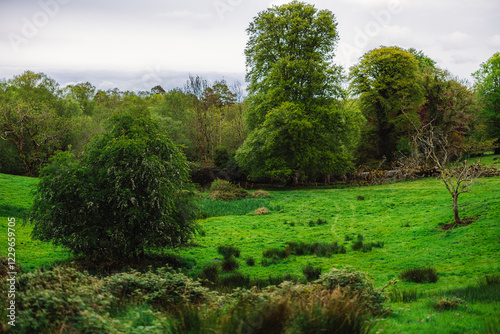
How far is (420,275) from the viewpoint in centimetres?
868

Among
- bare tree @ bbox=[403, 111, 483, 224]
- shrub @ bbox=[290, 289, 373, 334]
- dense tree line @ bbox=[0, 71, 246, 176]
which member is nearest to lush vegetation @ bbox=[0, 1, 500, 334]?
shrub @ bbox=[290, 289, 373, 334]

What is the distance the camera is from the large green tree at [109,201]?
9.20 m

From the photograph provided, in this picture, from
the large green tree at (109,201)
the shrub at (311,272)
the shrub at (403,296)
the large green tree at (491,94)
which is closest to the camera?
the shrub at (403,296)

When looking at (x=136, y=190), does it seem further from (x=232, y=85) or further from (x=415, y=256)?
(x=232, y=85)

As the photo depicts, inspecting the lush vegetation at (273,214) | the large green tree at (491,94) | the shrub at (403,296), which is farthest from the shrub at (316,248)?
the large green tree at (491,94)

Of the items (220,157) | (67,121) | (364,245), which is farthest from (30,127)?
(364,245)

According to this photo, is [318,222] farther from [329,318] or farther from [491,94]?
[491,94]

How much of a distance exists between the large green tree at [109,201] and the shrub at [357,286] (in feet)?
16.7

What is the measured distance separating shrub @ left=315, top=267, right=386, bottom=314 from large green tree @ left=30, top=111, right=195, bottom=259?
16.7 feet

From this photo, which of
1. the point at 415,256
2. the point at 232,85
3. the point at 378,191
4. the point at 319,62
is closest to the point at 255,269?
the point at 415,256

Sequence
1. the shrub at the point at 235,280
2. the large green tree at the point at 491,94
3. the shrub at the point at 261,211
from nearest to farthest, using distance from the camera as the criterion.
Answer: the shrub at the point at 235,280 < the shrub at the point at 261,211 < the large green tree at the point at 491,94

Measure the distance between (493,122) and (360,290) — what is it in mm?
43294

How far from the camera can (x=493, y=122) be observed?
39719 millimetres

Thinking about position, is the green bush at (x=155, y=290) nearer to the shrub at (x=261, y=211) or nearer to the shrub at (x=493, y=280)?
the shrub at (x=493, y=280)
